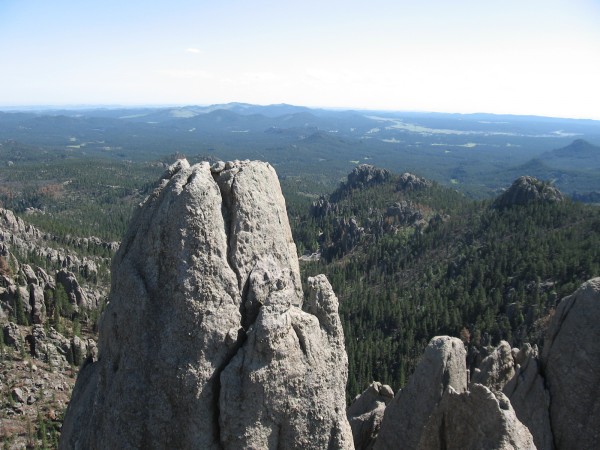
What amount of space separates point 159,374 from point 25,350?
43054mm

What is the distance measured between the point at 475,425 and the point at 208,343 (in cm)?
813

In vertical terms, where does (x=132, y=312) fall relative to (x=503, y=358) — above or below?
above

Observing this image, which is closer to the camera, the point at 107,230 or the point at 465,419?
the point at 465,419

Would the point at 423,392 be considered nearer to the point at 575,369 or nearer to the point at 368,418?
the point at 368,418

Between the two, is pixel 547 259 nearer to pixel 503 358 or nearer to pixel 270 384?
pixel 503 358

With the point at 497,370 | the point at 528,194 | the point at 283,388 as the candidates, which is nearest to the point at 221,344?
the point at 283,388

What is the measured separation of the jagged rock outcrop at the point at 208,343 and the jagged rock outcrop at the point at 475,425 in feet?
13.3

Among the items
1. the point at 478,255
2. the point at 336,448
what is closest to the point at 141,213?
the point at 336,448

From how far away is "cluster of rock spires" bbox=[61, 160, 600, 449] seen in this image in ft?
32.5

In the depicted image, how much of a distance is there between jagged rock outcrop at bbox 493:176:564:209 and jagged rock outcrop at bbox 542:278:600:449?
113 m

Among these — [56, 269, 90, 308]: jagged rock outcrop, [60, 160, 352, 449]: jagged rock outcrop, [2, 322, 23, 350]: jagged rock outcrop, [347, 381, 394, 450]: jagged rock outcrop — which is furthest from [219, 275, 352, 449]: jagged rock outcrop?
[56, 269, 90, 308]: jagged rock outcrop

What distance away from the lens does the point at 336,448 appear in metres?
10.5

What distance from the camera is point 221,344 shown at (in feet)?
33.6

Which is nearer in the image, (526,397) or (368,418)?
(526,397)
